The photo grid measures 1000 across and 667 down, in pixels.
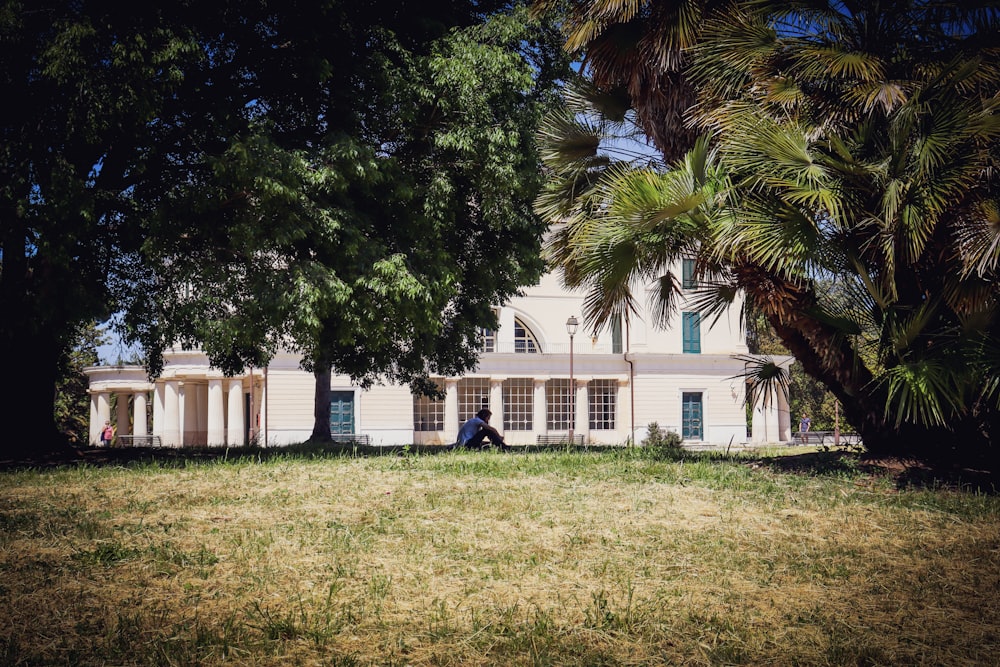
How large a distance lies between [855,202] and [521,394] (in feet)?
103

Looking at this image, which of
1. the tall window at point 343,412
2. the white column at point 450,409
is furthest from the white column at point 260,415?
the white column at point 450,409

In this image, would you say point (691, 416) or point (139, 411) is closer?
point (139, 411)

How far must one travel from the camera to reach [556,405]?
40000 mm

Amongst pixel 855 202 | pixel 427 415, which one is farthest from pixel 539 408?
pixel 855 202

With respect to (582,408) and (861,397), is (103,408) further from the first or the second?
(861,397)

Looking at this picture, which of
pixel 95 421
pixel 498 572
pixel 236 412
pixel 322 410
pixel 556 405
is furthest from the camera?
pixel 556 405

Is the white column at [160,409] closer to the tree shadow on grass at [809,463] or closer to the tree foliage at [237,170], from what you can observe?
the tree shadow on grass at [809,463]

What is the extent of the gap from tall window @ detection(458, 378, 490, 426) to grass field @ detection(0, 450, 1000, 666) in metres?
29.8

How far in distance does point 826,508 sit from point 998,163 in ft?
12.8

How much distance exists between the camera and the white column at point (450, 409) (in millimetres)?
37144

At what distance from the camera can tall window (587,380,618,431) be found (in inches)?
1583

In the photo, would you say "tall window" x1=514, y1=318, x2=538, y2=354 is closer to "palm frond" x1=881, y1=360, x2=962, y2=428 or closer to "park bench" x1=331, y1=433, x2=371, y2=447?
"park bench" x1=331, y1=433, x2=371, y2=447

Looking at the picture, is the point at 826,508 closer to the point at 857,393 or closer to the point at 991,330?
the point at 991,330

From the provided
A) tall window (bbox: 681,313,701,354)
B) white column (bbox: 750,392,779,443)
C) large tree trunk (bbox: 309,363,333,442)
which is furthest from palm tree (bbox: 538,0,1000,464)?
white column (bbox: 750,392,779,443)
